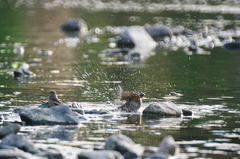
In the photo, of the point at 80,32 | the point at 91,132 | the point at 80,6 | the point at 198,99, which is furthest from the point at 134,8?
the point at 91,132

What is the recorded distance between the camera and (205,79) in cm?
1686

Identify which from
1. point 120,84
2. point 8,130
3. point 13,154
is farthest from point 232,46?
point 13,154

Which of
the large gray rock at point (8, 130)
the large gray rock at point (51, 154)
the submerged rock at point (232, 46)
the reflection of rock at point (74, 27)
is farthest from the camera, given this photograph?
the reflection of rock at point (74, 27)

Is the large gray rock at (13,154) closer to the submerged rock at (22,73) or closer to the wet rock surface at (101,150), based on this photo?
the wet rock surface at (101,150)

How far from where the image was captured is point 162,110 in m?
11.7

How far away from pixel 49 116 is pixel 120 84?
15.4ft

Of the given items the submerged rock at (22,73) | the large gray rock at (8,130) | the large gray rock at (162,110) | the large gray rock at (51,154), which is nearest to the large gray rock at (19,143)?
the large gray rock at (51,154)

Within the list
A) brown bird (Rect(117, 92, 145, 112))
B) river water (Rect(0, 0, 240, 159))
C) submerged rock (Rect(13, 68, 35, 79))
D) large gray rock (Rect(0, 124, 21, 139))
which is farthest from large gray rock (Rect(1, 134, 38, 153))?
submerged rock (Rect(13, 68, 35, 79))

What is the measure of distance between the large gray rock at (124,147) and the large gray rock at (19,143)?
0.98m

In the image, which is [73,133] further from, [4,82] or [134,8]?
[134,8]

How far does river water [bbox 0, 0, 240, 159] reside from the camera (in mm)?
10055

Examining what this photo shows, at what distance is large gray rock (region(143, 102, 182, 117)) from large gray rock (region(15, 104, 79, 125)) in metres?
1.52

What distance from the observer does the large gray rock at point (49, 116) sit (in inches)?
424

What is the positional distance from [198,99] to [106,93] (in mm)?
1981
